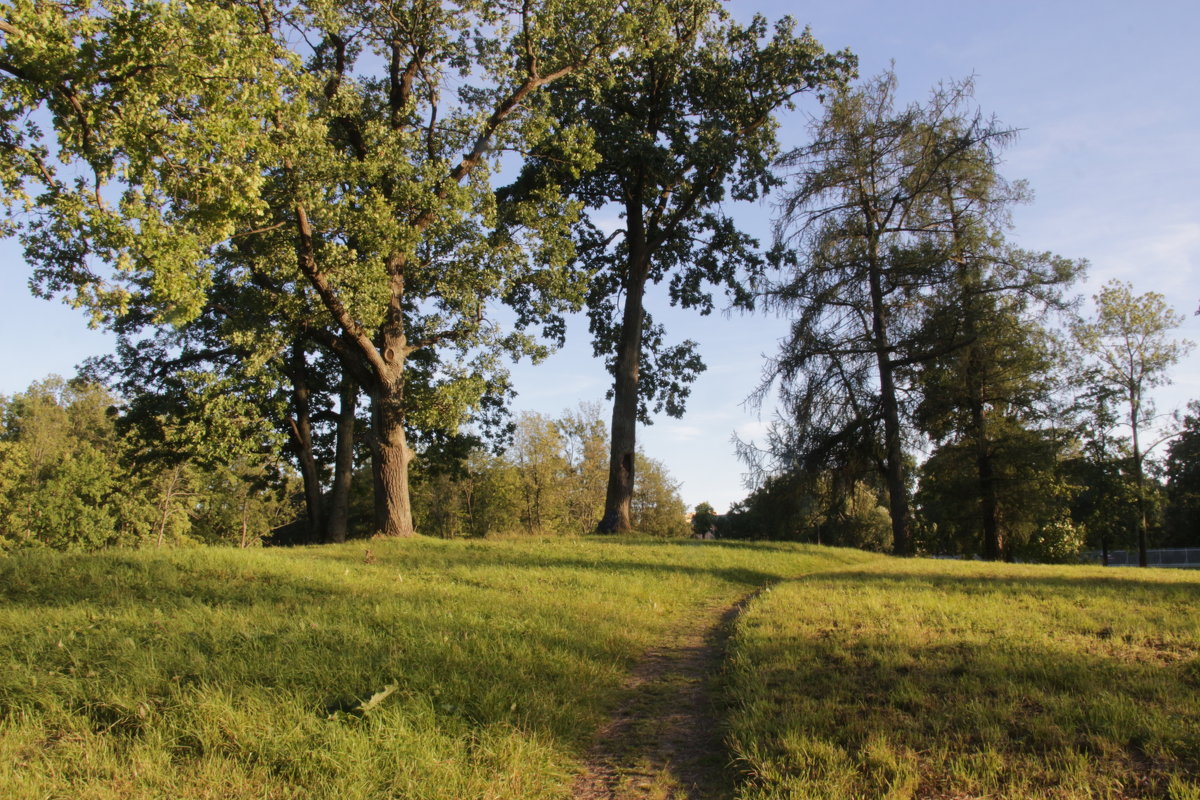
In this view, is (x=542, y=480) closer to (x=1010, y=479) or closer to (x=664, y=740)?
(x=1010, y=479)

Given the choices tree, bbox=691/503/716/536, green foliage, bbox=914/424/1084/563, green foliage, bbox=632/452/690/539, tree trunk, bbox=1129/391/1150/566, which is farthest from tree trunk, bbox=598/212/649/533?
tree, bbox=691/503/716/536

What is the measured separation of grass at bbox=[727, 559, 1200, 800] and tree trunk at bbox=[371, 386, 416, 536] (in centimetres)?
1001

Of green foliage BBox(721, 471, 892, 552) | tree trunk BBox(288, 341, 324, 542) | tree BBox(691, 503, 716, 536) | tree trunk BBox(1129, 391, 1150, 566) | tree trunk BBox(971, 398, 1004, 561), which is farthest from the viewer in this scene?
tree BBox(691, 503, 716, 536)

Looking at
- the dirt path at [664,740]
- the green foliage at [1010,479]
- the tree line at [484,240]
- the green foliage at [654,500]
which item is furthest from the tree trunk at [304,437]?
the green foliage at [654,500]

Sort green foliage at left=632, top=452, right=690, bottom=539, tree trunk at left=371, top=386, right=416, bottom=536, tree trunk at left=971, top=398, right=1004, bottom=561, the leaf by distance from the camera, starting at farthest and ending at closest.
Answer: green foliage at left=632, top=452, right=690, bottom=539 < tree trunk at left=971, top=398, right=1004, bottom=561 < tree trunk at left=371, top=386, right=416, bottom=536 < the leaf

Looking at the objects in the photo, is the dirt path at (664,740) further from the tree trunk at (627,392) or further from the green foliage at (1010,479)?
the green foliage at (1010,479)

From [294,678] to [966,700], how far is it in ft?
16.0

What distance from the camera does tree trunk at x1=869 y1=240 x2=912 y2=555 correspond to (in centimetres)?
2233

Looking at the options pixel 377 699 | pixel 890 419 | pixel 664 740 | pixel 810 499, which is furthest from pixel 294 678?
pixel 810 499

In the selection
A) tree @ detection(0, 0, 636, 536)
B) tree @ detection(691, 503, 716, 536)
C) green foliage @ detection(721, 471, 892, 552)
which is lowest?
tree @ detection(691, 503, 716, 536)

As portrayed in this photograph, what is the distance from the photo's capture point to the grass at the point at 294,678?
3910 millimetres

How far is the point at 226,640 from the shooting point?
591 centimetres

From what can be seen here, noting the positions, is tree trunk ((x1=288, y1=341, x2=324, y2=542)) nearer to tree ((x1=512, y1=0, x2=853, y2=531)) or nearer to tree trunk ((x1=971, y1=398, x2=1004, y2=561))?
tree ((x1=512, y1=0, x2=853, y2=531))

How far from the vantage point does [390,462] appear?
16266 mm
